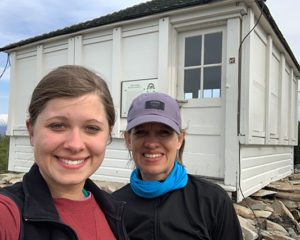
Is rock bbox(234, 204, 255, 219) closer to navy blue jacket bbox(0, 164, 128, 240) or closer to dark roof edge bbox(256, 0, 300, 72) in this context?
dark roof edge bbox(256, 0, 300, 72)

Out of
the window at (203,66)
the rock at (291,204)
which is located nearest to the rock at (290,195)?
the rock at (291,204)

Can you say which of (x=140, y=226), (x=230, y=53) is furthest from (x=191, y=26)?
(x=140, y=226)

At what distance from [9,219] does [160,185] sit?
1.11 m

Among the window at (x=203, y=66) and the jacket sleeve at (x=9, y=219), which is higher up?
the window at (x=203, y=66)

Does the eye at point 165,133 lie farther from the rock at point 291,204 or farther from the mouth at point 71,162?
the rock at point 291,204

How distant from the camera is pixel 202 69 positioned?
21.4 ft

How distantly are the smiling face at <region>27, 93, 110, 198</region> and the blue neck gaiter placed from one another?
678 millimetres

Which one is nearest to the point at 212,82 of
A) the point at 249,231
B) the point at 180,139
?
the point at 249,231

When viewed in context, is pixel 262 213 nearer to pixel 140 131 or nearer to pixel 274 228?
pixel 274 228

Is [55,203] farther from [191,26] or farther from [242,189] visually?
→ [191,26]

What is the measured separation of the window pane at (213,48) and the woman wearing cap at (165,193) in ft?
14.6

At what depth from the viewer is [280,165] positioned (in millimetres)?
9766

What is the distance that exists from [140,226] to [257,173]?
567 cm

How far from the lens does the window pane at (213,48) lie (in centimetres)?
634
